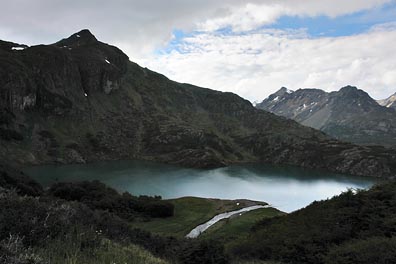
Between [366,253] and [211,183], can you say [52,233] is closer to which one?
[366,253]

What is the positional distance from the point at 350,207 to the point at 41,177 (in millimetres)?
129898

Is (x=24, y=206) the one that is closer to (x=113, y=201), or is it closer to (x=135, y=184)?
(x=113, y=201)

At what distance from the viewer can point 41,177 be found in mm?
138875

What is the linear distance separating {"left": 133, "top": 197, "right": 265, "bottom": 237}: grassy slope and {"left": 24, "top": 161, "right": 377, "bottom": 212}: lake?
20211 mm

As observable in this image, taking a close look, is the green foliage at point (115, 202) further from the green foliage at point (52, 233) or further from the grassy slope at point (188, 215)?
the green foliage at point (52, 233)

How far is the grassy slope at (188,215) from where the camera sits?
212 feet

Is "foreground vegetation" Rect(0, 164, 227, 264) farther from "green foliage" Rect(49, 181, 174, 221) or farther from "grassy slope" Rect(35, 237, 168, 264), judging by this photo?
"green foliage" Rect(49, 181, 174, 221)

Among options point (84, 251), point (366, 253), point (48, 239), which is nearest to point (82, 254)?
point (84, 251)

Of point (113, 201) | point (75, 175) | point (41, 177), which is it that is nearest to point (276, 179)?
point (75, 175)

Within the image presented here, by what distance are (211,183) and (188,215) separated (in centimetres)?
6993

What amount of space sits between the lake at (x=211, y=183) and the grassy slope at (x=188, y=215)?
20.2 metres

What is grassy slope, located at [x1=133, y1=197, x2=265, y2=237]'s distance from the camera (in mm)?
64562

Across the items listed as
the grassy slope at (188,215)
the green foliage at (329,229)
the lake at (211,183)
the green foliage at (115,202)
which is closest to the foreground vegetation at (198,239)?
the green foliage at (329,229)

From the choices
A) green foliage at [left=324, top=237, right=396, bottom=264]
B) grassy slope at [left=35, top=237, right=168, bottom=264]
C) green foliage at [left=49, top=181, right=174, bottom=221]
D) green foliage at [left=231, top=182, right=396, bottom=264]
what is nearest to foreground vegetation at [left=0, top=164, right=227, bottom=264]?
grassy slope at [left=35, top=237, right=168, bottom=264]
